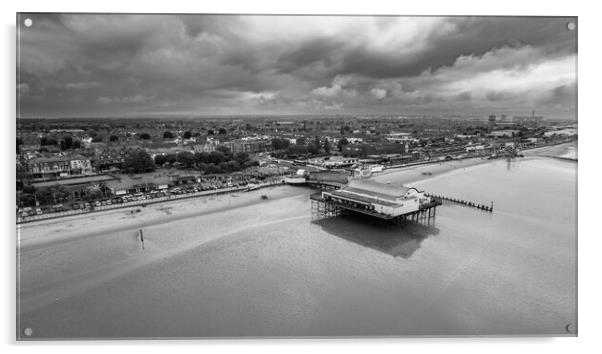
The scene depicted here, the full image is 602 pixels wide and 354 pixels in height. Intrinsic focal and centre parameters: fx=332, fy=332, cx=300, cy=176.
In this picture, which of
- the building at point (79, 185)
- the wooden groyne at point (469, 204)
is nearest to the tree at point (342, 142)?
the wooden groyne at point (469, 204)

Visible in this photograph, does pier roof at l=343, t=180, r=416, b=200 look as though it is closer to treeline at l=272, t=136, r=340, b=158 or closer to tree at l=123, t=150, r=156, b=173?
tree at l=123, t=150, r=156, b=173

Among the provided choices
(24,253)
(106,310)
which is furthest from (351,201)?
(24,253)

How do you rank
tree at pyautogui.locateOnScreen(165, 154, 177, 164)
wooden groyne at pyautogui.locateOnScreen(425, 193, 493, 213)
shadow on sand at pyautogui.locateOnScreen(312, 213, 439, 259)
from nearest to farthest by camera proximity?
shadow on sand at pyautogui.locateOnScreen(312, 213, 439, 259), wooden groyne at pyautogui.locateOnScreen(425, 193, 493, 213), tree at pyautogui.locateOnScreen(165, 154, 177, 164)

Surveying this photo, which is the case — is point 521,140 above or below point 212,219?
above

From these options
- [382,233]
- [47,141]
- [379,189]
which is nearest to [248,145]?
[47,141]

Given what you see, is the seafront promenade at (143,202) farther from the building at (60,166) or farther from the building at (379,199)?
the building at (379,199)

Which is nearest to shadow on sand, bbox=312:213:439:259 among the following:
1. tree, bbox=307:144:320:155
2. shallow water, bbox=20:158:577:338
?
shallow water, bbox=20:158:577:338

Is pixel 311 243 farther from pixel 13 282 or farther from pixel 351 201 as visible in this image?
pixel 13 282
